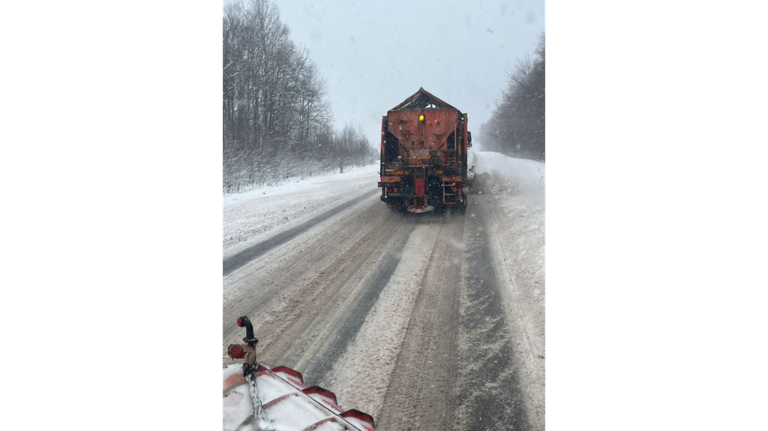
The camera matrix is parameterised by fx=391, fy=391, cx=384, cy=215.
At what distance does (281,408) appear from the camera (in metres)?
1.73

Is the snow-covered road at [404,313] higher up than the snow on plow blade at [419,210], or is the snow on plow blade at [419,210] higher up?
the snow on plow blade at [419,210]

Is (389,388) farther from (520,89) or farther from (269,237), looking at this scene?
(520,89)

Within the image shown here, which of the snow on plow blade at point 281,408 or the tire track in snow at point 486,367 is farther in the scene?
the tire track in snow at point 486,367

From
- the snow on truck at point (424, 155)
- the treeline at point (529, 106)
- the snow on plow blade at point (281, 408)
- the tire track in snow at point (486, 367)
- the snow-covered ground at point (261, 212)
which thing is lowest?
the tire track in snow at point (486, 367)

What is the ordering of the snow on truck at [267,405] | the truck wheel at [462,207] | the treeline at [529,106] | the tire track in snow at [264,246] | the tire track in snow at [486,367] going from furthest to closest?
the treeline at [529,106] < the truck wheel at [462,207] < the tire track in snow at [264,246] < the tire track in snow at [486,367] < the snow on truck at [267,405]

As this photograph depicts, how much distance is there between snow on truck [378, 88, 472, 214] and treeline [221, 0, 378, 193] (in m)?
7.09

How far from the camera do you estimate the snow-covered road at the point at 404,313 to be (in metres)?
2.78

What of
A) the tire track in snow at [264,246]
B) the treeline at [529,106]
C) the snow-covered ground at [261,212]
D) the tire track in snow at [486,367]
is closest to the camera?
the tire track in snow at [486,367]

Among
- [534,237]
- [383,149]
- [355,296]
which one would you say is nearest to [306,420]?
[355,296]

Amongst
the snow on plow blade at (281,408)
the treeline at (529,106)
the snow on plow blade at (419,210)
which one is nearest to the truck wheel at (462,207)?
the snow on plow blade at (419,210)

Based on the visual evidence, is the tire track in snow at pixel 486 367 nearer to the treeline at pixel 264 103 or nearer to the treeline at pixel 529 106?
the treeline at pixel 264 103

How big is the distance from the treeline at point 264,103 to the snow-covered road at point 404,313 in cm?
939
